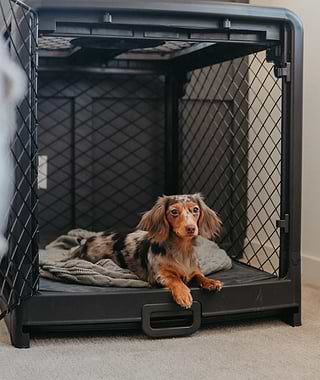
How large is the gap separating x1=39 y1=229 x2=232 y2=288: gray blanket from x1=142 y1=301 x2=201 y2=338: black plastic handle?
0.10 metres

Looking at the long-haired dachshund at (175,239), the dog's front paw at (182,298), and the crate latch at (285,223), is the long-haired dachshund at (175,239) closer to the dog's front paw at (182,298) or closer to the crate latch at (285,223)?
the dog's front paw at (182,298)

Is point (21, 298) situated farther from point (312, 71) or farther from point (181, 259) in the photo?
point (312, 71)

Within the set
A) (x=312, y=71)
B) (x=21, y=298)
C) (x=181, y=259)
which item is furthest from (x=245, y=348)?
(x=312, y=71)

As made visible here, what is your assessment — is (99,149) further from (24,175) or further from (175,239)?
(24,175)

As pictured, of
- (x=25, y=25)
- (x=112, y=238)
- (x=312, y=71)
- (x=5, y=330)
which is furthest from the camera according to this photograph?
(x=312, y=71)

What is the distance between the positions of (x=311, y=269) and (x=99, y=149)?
973 millimetres

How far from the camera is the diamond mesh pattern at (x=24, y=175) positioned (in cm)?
143

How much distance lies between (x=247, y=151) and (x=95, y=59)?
0.70 m

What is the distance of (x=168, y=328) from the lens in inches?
60.6

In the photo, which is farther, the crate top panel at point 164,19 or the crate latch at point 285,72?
the crate latch at point 285,72

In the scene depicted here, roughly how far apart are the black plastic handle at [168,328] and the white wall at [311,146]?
75 cm

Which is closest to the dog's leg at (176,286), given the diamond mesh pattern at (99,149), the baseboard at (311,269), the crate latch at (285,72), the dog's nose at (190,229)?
the dog's nose at (190,229)

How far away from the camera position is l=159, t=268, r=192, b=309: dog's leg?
1.52 m

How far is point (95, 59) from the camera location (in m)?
2.36
